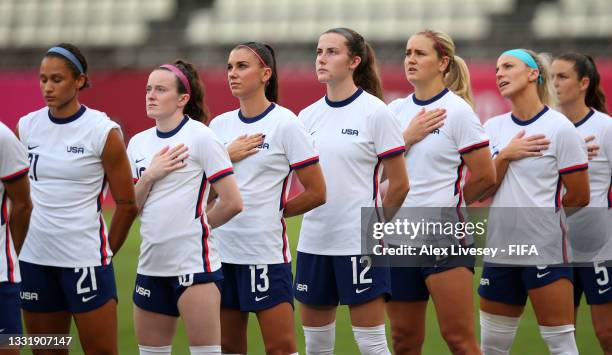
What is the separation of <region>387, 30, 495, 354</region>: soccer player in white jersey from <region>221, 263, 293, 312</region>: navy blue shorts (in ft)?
2.71

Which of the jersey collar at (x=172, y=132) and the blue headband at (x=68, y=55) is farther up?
the blue headband at (x=68, y=55)

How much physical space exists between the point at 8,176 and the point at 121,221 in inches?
31.3

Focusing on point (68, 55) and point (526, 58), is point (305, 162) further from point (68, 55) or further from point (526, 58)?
point (526, 58)

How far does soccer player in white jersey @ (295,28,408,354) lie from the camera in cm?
611

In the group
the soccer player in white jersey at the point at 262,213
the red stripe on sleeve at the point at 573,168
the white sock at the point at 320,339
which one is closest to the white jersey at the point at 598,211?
the red stripe on sleeve at the point at 573,168

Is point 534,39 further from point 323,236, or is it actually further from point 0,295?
point 0,295

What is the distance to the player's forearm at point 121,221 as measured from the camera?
220 inches

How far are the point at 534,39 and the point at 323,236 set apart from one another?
14.0 metres

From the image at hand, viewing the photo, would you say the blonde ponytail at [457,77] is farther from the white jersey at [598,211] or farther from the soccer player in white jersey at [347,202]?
Answer: the white jersey at [598,211]

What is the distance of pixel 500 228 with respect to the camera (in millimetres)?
6711

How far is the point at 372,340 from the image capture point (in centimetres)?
604

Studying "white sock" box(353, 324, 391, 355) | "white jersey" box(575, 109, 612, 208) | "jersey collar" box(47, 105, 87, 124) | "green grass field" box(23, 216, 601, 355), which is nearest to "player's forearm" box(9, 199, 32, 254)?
"jersey collar" box(47, 105, 87, 124)

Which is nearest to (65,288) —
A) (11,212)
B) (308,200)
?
(11,212)

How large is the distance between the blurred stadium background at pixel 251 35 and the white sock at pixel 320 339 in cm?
A: 908
